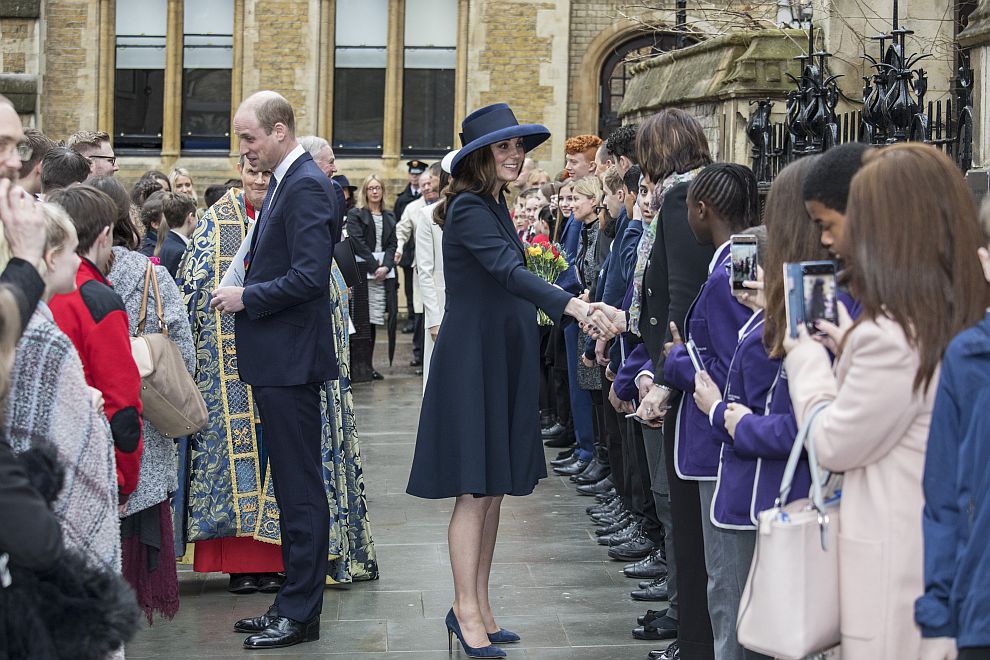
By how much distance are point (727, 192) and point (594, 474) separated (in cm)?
473

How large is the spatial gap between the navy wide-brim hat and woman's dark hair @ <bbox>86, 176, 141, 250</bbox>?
4.19 ft

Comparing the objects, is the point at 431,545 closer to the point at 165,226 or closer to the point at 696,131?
the point at 165,226

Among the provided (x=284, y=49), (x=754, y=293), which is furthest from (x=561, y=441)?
(x=284, y=49)

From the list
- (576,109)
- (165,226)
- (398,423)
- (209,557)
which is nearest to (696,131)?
(209,557)

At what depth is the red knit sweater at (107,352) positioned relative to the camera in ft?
14.3

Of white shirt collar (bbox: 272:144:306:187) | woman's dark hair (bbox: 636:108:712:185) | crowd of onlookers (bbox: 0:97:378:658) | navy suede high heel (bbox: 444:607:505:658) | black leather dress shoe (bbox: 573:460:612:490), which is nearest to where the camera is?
crowd of onlookers (bbox: 0:97:378:658)

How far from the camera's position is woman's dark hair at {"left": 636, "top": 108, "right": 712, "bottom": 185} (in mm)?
5281

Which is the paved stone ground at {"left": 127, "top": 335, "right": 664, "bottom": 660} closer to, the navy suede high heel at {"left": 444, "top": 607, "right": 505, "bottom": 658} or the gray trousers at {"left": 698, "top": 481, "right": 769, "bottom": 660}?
the navy suede high heel at {"left": 444, "top": 607, "right": 505, "bottom": 658}

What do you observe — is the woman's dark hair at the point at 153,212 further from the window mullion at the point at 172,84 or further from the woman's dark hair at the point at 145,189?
the window mullion at the point at 172,84

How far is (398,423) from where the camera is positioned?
11648mm

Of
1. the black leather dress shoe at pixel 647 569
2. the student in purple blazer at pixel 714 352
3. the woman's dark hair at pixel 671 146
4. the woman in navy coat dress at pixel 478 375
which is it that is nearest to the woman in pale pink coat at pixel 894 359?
the student in purple blazer at pixel 714 352

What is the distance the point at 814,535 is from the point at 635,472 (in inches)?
153

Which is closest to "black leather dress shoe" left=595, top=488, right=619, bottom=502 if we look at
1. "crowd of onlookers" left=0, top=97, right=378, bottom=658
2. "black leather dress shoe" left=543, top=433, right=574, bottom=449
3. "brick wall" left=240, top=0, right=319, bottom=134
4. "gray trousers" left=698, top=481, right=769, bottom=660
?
"black leather dress shoe" left=543, top=433, right=574, bottom=449

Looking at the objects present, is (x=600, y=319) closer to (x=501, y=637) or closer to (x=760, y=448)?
(x=501, y=637)
